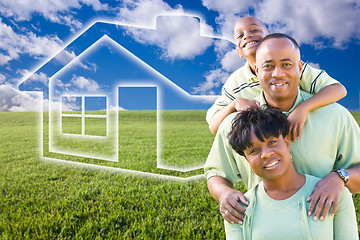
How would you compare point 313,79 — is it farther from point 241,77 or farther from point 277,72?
point 241,77

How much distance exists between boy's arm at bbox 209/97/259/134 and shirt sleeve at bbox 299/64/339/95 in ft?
1.34

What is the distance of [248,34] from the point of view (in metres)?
2.54

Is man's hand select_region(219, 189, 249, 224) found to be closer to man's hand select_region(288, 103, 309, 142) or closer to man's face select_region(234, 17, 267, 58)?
man's hand select_region(288, 103, 309, 142)

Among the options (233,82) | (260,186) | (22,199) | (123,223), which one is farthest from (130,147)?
(260,186)

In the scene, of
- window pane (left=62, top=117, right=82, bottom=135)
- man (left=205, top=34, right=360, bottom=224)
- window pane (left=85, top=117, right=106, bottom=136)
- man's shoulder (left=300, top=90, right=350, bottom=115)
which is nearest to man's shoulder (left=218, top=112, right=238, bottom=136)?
man (left=205, top=34, right=360, bottom=224)

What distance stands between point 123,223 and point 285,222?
2.55m

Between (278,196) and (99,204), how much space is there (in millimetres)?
3184

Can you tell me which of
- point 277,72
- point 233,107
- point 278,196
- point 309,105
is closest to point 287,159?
point 278,196

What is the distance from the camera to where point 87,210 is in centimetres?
417

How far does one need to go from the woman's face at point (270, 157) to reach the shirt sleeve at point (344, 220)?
332 mm

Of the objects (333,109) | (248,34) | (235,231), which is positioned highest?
(248,34)

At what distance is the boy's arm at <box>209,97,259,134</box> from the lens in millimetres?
1969

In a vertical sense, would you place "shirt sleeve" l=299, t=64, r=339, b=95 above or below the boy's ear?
above

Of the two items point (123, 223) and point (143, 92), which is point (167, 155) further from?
point (123, 223)
